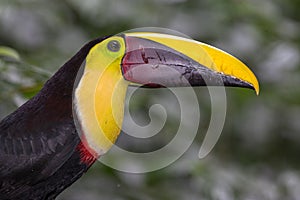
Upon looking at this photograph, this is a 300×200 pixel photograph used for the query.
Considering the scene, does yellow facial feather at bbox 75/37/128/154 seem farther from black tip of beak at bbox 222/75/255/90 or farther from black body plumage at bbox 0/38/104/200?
black tip of beak at bbox 222/75/255/90

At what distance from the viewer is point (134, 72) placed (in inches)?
87.5

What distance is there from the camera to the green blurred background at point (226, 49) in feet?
9.66

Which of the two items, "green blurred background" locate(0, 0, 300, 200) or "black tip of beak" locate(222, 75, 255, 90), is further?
"green blurred background" locate(0, 0, 300, 200)

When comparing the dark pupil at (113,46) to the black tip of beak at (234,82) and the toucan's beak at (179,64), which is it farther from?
the black tip of beak at (234,82)

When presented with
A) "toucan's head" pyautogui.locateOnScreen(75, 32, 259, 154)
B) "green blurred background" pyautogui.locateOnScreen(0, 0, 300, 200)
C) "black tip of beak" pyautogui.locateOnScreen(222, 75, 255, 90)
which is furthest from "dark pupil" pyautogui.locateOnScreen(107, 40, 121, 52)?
"green blurred background" pyautogui.locateOnScreen(0, 0, 300, 200)

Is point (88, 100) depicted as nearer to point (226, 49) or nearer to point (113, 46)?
point (113, 46)

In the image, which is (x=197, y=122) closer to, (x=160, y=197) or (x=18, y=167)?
(x=160, y=197)

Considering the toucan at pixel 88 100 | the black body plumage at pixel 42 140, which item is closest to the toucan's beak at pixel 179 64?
the toucan at pixel 88 100

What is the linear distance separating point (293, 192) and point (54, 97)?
3.26ft

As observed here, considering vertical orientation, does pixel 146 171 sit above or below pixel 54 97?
below

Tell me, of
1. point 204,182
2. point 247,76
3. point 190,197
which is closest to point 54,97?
point 247,76

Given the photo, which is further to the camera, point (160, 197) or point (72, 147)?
point (160, 197)

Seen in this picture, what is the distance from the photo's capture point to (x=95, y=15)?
3.14m

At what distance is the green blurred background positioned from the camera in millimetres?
2943
